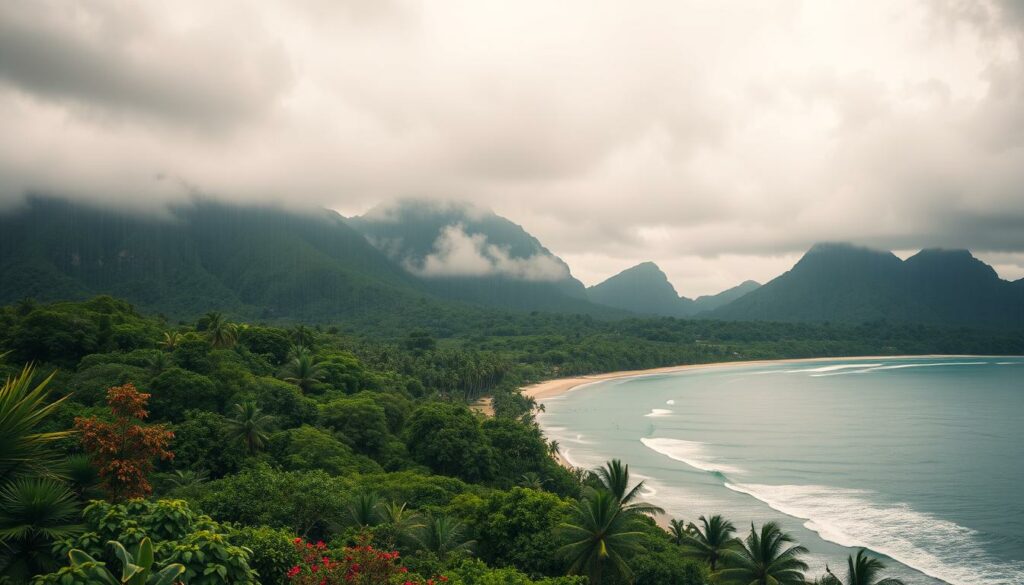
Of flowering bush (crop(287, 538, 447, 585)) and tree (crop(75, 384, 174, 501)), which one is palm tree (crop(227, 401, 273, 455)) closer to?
tree (crop(75, 384, 174, 501))

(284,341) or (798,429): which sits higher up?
(284,341)

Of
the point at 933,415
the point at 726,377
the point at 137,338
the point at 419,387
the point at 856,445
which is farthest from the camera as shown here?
the point at 726,377

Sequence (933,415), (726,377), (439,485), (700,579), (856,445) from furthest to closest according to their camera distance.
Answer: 1. (726,377)
2. (933,415)
3. (856,445)
4. (439,485)
5. (700,579)

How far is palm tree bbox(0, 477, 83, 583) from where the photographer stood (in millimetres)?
8383

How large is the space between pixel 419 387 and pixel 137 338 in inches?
1270

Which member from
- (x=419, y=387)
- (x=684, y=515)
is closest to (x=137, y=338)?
(x=419, y=387)

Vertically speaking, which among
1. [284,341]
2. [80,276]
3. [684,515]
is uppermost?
[80,276]

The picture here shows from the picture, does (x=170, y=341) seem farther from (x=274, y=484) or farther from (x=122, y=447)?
(x=122, y=447)

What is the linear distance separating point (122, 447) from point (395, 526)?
30.3 ft

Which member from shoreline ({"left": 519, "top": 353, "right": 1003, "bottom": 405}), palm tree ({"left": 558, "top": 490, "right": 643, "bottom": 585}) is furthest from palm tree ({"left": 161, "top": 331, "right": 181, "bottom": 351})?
shoreline ({"left": 519, "top": 353, "right": 1003, "bottom": 405})

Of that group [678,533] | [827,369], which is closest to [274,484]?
[678,533]

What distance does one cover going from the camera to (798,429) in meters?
72.9

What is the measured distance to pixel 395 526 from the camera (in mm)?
20516

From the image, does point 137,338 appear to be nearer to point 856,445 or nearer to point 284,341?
point 284,341
